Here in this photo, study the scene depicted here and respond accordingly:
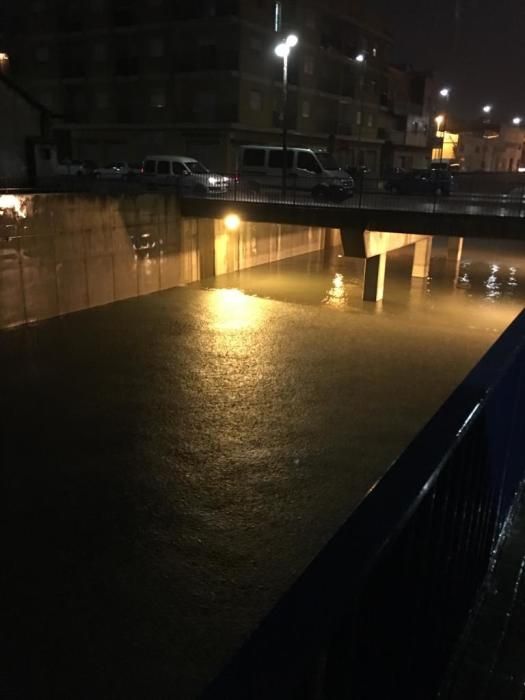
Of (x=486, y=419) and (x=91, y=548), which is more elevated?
(x=486, y=419)

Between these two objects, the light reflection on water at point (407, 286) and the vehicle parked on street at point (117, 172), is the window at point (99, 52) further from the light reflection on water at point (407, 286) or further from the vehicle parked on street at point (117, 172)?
the light reflection on water at point (407, 286)

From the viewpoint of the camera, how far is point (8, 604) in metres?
7.06

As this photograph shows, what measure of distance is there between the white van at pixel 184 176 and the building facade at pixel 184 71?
1119cm

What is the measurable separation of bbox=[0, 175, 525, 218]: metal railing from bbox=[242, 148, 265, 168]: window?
119 centimetres

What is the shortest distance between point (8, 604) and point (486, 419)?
634cm

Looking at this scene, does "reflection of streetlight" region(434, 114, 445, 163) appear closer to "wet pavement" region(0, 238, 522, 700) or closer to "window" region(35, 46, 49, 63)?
"window" region(35, 46, 49, 63)

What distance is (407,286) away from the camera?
27719 millimetres

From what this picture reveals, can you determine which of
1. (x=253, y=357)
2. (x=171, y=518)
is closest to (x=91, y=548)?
(x=171, y=518)

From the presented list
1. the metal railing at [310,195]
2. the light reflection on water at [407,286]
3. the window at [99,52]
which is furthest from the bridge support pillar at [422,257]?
the window at [99,52]

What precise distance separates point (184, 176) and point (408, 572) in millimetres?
26419

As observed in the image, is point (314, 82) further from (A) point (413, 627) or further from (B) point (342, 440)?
(A) point (413, 627)

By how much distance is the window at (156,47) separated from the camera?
3988cm

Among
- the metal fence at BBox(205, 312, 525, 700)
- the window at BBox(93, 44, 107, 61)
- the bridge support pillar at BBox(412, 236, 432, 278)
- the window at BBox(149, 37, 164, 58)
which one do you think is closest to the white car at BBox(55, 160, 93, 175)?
the window at BBox(149, 37, 164, 58)

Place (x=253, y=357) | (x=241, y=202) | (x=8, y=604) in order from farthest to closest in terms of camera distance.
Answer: (x=241, y=202) → (x=253, y=357) → (x=8, y=604)
